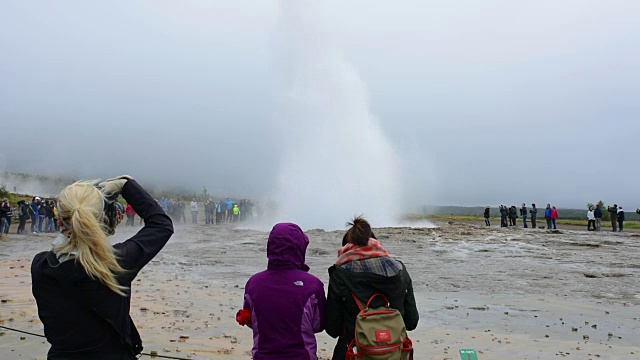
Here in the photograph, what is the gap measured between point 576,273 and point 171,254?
1192 cm

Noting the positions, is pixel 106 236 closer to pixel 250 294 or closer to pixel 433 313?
pixel 250 294

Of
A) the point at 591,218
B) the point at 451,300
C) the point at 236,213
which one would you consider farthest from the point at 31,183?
the point at 451,300

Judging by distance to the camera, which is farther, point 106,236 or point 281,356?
point 281,356

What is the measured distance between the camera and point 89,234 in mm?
2121

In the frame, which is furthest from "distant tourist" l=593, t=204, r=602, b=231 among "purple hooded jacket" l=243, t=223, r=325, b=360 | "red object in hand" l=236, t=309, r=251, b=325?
"red object in hand" l=236, t=309, r=251, b=325

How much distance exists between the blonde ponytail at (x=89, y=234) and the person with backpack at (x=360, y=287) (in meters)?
1.23

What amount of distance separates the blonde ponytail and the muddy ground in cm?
356

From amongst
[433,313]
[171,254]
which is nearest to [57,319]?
[433,313]

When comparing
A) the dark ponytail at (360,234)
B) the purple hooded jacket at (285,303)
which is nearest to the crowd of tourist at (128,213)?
the purple hooded jacket at (285,303)

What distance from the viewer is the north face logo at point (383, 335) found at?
283 cm

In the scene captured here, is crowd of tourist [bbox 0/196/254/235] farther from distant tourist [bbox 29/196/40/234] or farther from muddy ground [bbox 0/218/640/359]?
muddy ground [bbox 0/218/640/359]

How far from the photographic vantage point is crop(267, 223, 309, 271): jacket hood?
2885 millimetres

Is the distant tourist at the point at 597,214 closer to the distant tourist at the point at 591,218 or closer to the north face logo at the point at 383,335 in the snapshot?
the distant tourist at the point at 591,218

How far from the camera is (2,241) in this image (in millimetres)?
19406
